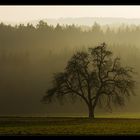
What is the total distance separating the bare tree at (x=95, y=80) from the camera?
1085 cm

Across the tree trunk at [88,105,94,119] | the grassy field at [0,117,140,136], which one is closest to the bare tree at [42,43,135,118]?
the tree trunk at [88,105,94,119]

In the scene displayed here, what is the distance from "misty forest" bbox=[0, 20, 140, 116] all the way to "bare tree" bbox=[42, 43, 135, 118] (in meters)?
0.20

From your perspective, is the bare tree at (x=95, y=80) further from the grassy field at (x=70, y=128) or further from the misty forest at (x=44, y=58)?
the grassy field at (x=70, y=128)

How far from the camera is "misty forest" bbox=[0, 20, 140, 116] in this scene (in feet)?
32.7

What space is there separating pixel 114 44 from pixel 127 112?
2.04 metres

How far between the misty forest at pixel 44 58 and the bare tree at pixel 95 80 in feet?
0.65

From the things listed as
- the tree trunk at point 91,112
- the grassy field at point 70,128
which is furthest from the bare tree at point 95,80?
the grassy field at point 70,128

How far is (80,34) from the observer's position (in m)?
10.4

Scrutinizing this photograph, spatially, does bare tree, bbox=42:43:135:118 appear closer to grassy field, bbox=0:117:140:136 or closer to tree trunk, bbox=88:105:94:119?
tree trunk, bbox=88:105:94:119

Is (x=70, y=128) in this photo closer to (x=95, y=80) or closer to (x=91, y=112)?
(x=91, y=112)

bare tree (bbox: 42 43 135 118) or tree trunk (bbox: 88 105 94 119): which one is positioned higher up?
bare tree (bbox: 42 43 135 118)
